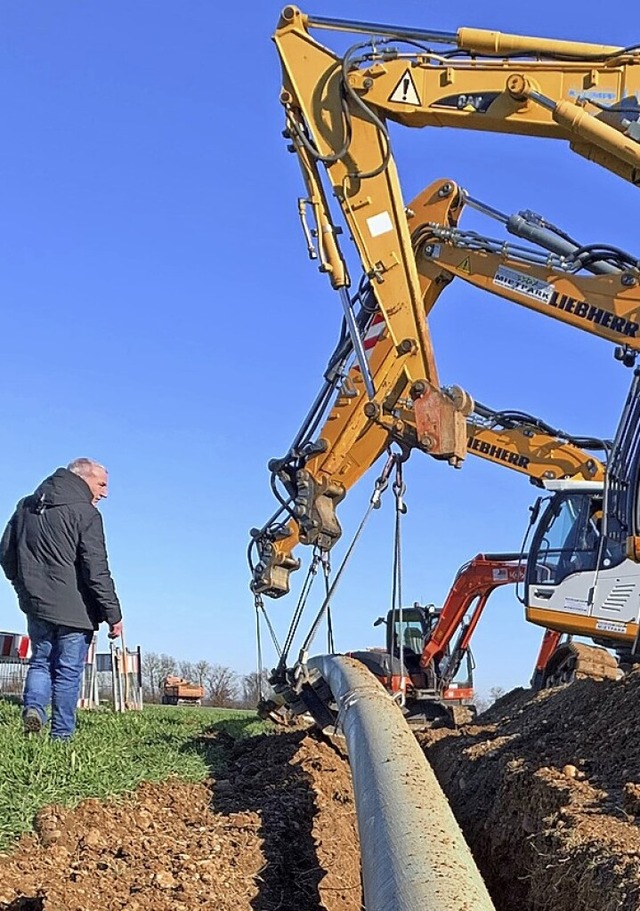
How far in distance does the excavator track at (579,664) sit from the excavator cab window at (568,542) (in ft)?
2.43

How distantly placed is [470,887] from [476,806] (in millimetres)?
3896

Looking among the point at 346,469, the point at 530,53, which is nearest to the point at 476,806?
the point at 346,469

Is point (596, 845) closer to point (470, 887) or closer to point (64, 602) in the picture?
point (470, 887)

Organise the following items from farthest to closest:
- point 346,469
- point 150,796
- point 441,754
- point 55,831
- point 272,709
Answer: point 346,469 → point 272,709 → point 441,754 → point 150,796 → point 55,831

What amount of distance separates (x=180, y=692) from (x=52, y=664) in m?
25.0

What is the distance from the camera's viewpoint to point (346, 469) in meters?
9.92

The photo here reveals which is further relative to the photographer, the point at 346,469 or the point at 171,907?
the point at 346,469

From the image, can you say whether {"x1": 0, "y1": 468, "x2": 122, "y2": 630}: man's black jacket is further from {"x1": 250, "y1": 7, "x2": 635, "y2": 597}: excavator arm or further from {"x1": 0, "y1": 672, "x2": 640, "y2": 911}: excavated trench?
{"x1": 250, "y1": 7, "x2": 635, "y2": 597}: excavator arm

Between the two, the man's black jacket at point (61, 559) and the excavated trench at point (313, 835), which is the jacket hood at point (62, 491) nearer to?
the man's black jacket at point (61, 559)

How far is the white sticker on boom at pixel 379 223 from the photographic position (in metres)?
7.95

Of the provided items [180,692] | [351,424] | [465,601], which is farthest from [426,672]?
[180,692]

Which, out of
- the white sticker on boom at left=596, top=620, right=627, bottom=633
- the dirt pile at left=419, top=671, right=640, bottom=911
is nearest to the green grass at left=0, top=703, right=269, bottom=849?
the dirt pile at left=419, top=671, right=640, bottom=911

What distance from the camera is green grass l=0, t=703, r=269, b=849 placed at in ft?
13.6

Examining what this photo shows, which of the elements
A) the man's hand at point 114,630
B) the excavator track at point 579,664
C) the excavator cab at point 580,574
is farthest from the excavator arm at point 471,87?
the excavator track at point 579,664
